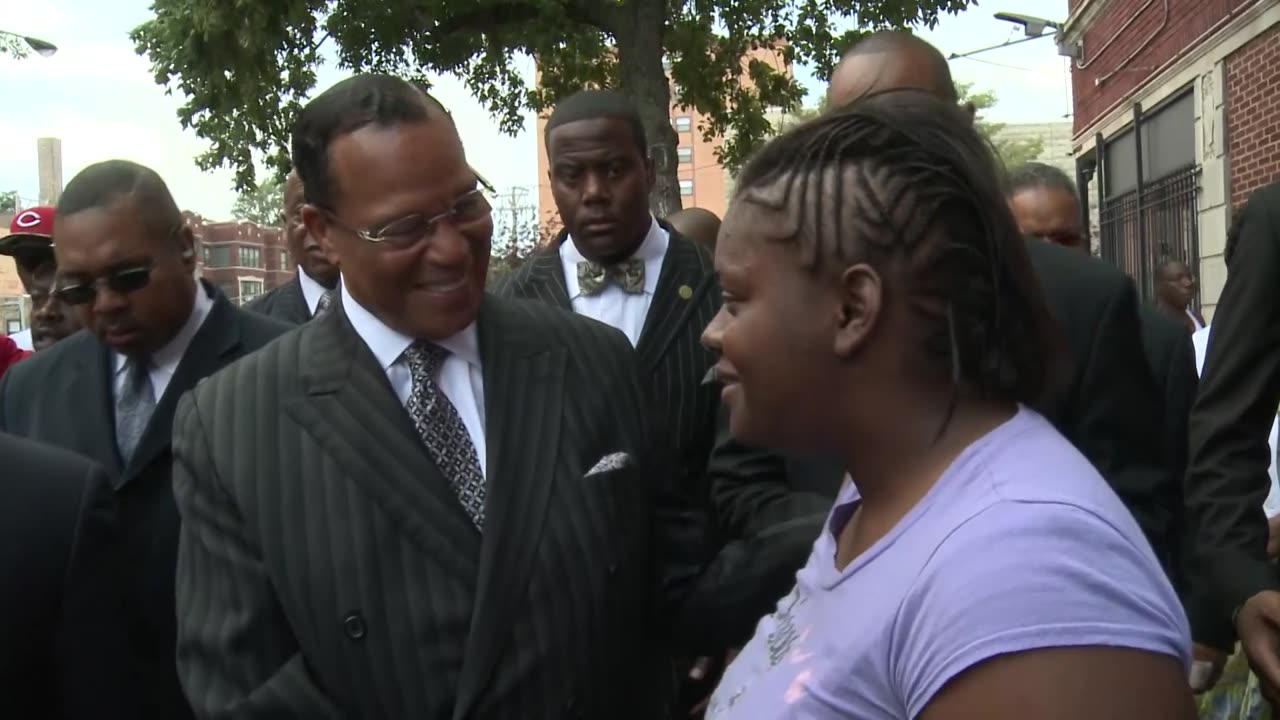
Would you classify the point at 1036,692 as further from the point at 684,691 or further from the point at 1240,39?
the point at 1240,39

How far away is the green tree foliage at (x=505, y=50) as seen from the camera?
1355 centimetres

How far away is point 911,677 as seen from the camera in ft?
3.69

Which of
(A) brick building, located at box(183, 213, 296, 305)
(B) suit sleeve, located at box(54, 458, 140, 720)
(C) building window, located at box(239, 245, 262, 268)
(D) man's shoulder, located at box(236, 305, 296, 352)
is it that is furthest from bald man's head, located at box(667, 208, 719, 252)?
(C) building window, located at box(239, 245, 262, 268)

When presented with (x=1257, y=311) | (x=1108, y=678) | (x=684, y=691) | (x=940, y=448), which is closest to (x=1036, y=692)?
(x=1108, y=678)

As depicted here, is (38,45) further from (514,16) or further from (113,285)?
(113,285)

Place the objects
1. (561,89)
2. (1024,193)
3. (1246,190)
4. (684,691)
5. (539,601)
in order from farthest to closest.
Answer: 1. (561,89)
2. (1246,190)
3. (1024,193)
4. (684,691)
5. (539,601)

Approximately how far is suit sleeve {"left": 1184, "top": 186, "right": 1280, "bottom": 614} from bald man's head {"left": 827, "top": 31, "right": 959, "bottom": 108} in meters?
0.65

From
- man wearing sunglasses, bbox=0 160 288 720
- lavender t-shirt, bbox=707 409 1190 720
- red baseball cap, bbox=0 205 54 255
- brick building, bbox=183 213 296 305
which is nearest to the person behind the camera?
lavender t-shirt, bbox=707 409 1190 720

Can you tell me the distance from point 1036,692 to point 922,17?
1476cm

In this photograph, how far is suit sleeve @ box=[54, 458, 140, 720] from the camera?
1.67m

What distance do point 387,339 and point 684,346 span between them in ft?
4.14

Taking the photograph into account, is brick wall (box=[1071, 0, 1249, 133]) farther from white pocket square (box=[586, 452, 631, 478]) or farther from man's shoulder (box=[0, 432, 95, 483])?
man's shoulder (box=[0, 432, 95, 483])

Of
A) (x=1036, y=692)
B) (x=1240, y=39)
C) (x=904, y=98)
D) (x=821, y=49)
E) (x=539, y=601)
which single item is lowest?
(x=539, y=601)

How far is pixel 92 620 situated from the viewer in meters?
Result: 1.70
